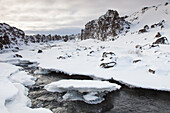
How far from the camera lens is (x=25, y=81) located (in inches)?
454

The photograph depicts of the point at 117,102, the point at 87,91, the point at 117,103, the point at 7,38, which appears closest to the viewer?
the point at 117,103

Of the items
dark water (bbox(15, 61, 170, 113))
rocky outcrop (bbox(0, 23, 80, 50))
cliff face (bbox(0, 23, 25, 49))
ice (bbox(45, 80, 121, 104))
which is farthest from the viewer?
rocky outcrop (bbox(0, 23, 80, 50))

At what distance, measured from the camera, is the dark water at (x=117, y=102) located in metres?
7.33

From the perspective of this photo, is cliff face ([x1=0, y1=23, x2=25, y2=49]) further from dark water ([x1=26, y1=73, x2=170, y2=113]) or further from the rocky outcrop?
dark water ([x1=26, y1=73, x2=170, y2=113])

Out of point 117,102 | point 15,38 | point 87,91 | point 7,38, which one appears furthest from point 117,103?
point 15,38

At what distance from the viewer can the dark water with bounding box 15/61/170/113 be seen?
7.33 m

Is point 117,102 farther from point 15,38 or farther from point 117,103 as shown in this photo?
point 15,38

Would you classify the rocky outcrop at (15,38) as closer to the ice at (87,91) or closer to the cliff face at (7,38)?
the cliff face at (7,38)

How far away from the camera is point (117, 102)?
325 inches

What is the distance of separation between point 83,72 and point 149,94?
254 inches

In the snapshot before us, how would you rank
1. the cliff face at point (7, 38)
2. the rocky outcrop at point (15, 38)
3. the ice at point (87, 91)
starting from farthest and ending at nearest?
1. the rocky outcrop at point (15, 38)
2. the cliff face at point (7, 38)
3. the ice at point (87, 91)

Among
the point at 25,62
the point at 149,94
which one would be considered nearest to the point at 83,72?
the point at 149,94

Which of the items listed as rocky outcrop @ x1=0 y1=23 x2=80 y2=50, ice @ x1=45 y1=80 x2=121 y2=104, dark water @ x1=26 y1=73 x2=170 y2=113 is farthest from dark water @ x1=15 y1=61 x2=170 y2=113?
rocky outcrop @ x1=0 y1=23 x2=80 y2=50

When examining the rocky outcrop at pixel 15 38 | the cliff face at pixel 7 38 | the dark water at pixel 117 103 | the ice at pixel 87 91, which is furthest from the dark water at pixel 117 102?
the cliff face at pixel 7 38
